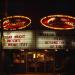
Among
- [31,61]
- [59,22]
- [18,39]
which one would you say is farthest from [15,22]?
[31,61]

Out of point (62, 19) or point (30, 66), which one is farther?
point (30, 66)

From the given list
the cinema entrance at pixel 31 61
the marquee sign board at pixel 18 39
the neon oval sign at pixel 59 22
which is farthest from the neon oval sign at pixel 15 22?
the cinema entrance at pixel 31 61

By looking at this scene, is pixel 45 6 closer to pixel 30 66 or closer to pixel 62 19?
pixel 62 19

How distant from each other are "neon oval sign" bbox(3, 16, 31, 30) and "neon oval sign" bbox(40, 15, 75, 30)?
4.06ft

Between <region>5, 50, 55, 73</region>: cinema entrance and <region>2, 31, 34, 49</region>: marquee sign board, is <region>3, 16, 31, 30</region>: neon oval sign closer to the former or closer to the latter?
<region>2, 31, 34, 49</region>: marquee sign board

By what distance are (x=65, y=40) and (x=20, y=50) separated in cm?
457

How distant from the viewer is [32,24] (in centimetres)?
3600

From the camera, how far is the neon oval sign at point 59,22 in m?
35.6

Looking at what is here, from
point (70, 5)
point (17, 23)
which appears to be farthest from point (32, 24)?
point (70, 5)

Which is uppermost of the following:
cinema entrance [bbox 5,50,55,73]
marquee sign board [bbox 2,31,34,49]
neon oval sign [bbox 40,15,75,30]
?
neon oval sign [bbox 40,15,75,30]

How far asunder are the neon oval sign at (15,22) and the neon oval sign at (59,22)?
1.24 metres

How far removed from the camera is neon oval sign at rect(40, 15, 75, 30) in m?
35.6

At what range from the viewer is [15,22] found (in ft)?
119

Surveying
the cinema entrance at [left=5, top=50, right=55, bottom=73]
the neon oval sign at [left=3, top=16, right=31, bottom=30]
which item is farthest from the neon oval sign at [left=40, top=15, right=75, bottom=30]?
the cinema entrance at [left=5, top=50, right=55, bottom=73]
